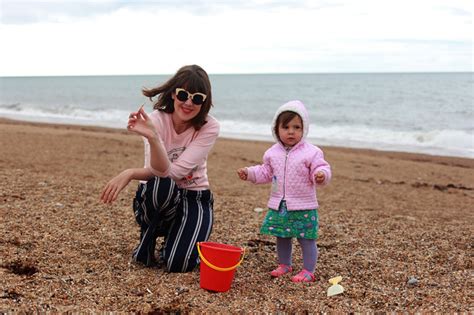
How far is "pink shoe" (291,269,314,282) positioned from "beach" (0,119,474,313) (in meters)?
0.06

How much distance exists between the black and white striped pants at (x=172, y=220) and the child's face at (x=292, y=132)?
2.60ft

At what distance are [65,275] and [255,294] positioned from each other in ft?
4.17

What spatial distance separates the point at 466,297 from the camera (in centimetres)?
333

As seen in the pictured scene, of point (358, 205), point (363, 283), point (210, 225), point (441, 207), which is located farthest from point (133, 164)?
point (363, 283)

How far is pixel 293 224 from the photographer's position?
376 centimetres

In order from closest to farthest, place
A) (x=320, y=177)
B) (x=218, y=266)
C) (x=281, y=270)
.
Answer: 1. (x=218, y=266)
2. (x=320, y=177)
3. (x=281, y=270)

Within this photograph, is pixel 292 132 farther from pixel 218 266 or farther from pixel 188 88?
pixel 218 266

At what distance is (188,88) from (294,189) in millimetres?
1085

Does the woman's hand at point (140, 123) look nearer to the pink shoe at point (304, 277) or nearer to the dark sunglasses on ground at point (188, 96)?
the dark sunglasses on ground at point (188, 96)

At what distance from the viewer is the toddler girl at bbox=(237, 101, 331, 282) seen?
148 inches

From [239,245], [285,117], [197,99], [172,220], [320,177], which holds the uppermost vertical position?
[197,99]

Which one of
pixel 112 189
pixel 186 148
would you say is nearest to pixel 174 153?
pixel 186 148

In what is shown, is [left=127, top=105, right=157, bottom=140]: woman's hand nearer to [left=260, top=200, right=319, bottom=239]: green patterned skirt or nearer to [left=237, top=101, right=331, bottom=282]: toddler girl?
[left=237, top=101, right=331, bottom=282]: toddler girl

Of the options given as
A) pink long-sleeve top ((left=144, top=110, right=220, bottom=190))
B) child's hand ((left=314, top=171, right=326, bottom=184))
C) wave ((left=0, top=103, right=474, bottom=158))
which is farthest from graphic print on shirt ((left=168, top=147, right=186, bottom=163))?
wave ((left=0, top=103, right=474, bottom=158))
